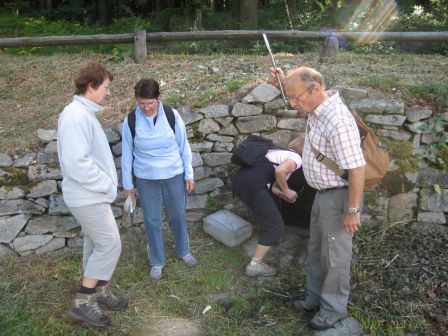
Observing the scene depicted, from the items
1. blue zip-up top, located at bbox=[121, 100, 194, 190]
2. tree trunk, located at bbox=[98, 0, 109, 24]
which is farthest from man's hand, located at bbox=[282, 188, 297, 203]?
tree trunk, located at bbox=[98, 0, 109, 24]

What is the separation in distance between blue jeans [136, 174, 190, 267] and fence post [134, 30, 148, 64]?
3.29 meters

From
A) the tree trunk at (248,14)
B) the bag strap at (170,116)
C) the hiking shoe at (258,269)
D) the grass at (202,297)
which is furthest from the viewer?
the tree trunk at (248,14)

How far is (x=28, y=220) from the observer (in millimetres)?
4945

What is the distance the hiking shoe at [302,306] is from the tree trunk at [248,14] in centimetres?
819

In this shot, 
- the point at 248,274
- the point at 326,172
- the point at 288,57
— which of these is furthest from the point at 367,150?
the point at 288,57

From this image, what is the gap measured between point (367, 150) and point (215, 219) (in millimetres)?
2110

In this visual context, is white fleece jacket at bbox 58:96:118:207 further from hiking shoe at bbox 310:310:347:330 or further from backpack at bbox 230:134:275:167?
hiking shoe at bbox 310:310:347:330

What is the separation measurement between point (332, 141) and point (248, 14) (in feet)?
27.7

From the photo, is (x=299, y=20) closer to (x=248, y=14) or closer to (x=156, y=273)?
(x=248, y=14)

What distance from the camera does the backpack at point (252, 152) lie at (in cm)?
429

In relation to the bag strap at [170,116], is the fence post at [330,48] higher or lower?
higher

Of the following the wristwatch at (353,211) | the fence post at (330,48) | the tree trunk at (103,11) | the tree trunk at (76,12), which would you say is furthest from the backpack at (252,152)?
the tree trunk at (76,12)

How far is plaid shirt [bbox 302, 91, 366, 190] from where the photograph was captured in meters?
3.18

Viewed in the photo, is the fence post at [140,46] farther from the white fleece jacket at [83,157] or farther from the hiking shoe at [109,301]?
the hiking shoe at [109,301]
